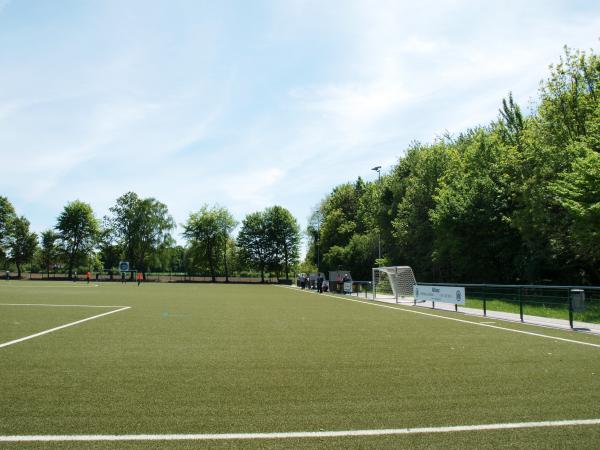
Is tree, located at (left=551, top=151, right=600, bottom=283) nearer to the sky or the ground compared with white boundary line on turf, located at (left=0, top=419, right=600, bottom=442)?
nearer to the sky

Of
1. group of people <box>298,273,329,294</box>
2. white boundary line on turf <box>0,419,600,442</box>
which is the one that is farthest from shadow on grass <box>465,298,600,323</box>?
group of people <box>298,273,329,294</box>

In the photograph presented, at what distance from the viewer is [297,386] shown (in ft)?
21.5

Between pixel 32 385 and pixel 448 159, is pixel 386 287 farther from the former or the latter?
pixel 32 385

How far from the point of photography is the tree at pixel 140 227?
93.6 meters

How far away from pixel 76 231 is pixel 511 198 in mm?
85060

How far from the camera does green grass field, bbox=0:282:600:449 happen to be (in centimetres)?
463

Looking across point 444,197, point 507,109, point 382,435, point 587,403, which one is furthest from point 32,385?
point 507,109

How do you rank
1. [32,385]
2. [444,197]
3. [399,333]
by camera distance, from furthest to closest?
[444,197], [399,333], [32,385]

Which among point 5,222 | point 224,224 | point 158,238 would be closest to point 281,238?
point 224,224

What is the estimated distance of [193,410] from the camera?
5332mm

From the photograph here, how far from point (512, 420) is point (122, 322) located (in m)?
12.6

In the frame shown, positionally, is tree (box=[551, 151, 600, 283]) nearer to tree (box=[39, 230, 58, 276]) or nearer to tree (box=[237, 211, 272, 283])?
tree (box=[237, 211, 272, 283])

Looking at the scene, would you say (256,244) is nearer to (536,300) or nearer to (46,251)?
(46,251)

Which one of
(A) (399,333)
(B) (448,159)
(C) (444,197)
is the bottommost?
(A) (399,333)
